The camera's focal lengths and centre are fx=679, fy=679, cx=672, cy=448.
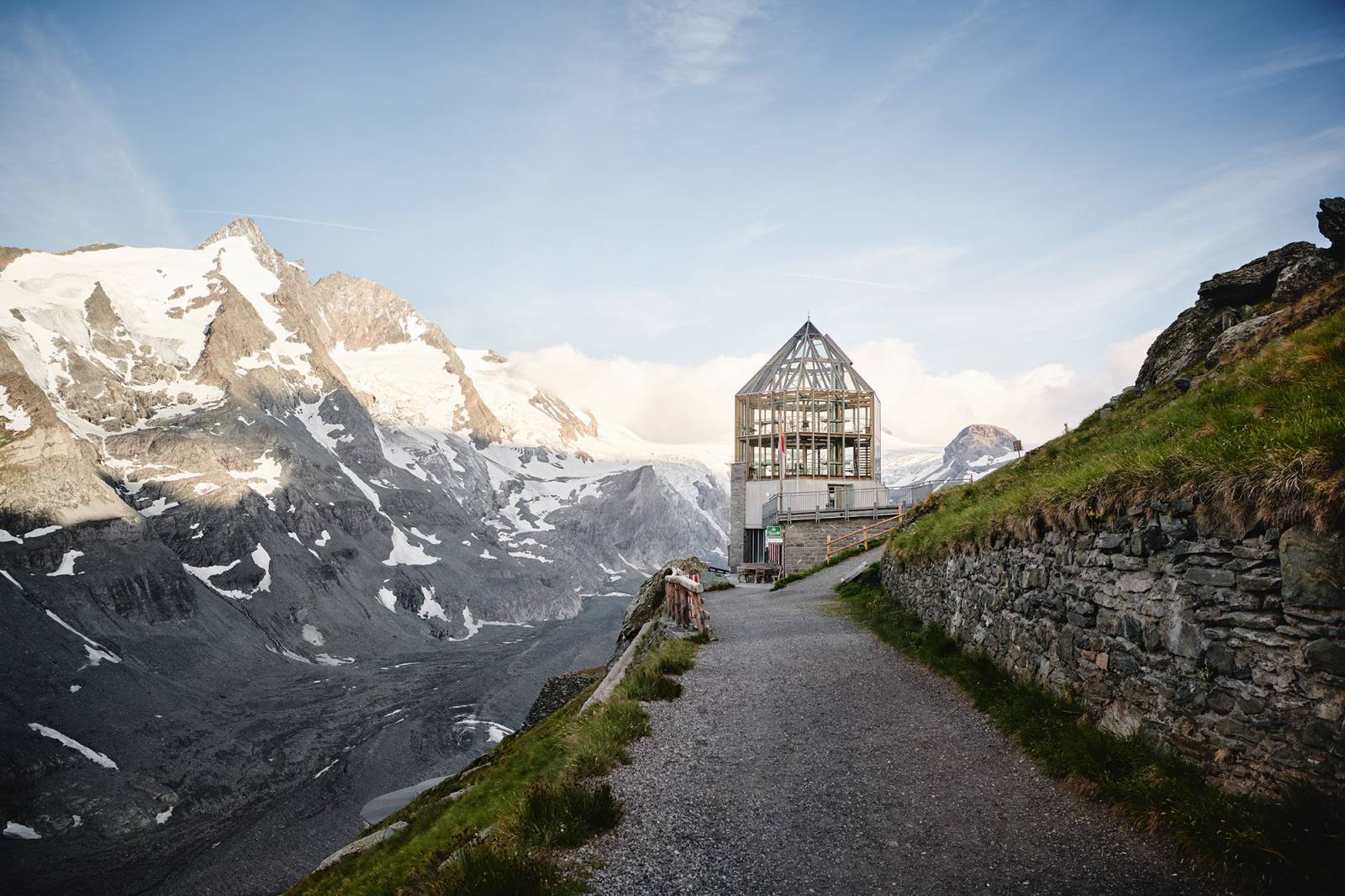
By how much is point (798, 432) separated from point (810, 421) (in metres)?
1.73

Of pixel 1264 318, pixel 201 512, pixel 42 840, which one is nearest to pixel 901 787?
pixel 1264 318

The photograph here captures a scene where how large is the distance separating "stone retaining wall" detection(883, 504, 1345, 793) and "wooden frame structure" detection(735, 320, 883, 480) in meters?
46.7

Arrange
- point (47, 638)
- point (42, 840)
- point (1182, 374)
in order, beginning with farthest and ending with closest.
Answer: point (47, 638), point (42, 840), point (1182, 374)

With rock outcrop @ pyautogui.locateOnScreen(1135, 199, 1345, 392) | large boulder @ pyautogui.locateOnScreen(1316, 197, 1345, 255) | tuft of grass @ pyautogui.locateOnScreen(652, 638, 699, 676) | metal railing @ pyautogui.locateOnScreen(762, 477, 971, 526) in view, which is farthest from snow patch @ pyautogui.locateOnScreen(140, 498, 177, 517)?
large boulder @ pyautogui.locateOnScreen(1316, 197, 1345, 255)

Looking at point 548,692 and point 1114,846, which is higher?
point 1114,846

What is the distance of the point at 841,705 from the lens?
11.5 m

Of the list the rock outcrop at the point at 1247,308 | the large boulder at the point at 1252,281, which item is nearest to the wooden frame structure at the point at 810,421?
the rock outcrop at the point at 1247,308

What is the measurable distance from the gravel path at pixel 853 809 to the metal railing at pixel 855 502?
97.7 ft

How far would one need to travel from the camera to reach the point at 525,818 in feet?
24.5

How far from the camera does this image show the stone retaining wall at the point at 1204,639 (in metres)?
5.51

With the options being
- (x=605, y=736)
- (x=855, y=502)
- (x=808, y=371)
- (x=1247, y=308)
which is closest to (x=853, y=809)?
(x=605, y=736)

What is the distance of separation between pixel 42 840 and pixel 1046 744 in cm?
10136

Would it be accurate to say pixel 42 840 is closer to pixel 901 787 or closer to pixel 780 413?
pixel 780 413

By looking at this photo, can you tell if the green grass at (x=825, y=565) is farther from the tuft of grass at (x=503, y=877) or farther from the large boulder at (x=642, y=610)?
the tuft of grass at (x=503, y=877)
